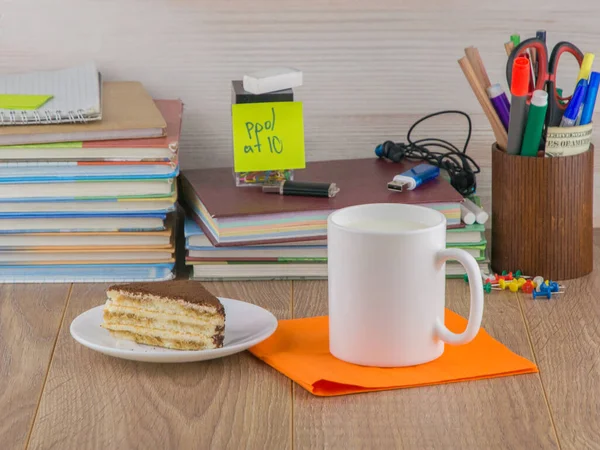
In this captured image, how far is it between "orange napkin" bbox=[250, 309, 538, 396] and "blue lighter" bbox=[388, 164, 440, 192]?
23 centimetres

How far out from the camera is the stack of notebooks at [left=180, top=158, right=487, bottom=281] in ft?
3.19

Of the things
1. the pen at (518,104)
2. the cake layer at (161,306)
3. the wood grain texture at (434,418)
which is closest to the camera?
the wood grain texture at (434,418)

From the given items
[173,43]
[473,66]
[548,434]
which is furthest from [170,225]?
[548,434]

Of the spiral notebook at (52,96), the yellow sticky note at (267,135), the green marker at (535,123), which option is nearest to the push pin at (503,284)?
the green marker at (535,123)

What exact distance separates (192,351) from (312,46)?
540mm

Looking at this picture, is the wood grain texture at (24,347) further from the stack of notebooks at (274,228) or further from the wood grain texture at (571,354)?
the wood grain texture at (571,354)

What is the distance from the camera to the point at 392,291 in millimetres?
755

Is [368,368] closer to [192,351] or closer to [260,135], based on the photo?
[192,351]

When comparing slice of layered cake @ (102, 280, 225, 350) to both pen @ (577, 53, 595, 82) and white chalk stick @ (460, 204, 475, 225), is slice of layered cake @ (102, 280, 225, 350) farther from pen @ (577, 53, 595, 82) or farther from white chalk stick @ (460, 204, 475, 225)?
pen @ (577, 53, 595, 82)

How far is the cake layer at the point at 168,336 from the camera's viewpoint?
783 millimetres

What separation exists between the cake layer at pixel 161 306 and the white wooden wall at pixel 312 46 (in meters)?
0.44

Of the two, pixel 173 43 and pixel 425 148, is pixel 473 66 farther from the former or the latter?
pixel 173 43

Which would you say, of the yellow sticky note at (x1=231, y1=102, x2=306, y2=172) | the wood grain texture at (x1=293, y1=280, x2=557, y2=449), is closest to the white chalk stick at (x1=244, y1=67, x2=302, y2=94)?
the yellow sticky note at (x1=231, y1=102, x2=306, y2=172)

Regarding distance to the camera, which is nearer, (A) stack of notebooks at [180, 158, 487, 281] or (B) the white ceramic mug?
(B) the white ceramic mug
